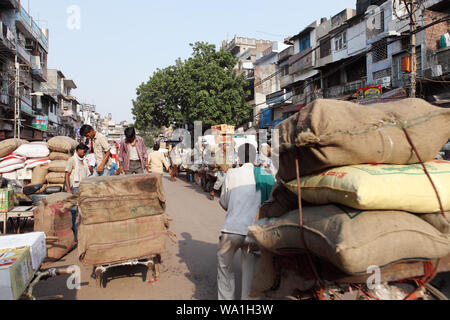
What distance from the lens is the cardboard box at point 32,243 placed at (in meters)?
2.65

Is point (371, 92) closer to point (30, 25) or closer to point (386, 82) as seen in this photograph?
point (386, 82)

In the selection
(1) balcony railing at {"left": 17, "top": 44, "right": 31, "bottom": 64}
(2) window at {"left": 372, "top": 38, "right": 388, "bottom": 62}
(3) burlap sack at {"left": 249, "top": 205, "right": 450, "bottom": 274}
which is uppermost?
(1) balcony railing at {"left": 17, "top": 44, "right": 31, "bottom": 64}

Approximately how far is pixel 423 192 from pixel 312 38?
24.7 m

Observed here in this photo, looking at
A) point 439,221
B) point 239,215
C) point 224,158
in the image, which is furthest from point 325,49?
point 439,221

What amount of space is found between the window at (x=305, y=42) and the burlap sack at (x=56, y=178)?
71.5ft

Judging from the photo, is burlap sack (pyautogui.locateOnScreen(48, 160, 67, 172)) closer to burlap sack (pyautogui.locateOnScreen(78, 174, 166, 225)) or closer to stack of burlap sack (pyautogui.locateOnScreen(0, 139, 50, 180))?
stack of burlap sack (pyautogui.locateOnScreen(0, 139, 50, 180))

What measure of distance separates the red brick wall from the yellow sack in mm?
15855

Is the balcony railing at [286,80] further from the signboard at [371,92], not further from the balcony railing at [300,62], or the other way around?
the signboard at [371,92]

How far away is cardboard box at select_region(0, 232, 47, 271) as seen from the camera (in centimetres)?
265

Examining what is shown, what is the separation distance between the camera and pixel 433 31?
1483cm

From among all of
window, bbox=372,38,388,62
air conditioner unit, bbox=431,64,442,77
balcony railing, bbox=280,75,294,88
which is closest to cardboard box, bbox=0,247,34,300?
air conditioner unit, bbox=431,64,442,77

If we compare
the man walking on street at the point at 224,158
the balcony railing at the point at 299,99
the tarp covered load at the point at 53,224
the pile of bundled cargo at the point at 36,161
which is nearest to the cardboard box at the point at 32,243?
the tarp covered load at the point at 53,224
